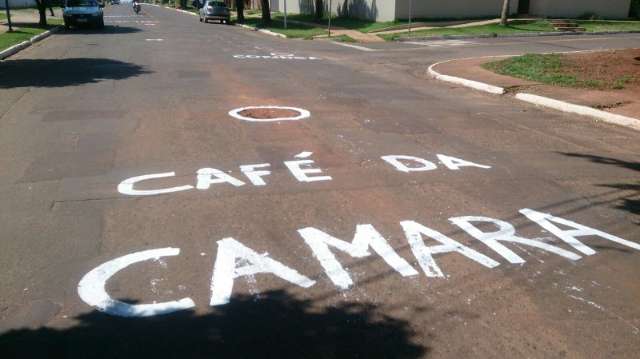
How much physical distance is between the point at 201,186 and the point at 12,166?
2505 mm

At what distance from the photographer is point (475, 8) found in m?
36.1

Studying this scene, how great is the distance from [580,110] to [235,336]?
978 centimetres

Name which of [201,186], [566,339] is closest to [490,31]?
[201,186]

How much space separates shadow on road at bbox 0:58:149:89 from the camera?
13602mm

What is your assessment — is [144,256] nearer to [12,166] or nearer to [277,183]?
[277,183]

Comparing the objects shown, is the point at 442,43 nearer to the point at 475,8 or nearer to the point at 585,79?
the point at 475,8

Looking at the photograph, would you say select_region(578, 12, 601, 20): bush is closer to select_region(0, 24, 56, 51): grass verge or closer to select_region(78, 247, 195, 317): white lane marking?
select_region(0, 24, 56, 51): grass verge

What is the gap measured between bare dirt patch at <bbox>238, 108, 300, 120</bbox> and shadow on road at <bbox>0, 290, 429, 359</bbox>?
6.59 m

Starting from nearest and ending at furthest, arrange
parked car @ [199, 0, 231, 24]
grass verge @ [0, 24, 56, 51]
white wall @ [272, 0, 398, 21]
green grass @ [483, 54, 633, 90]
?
green grass @ [483, 54, 633, 90], grass verge @ [0, 24, 56, 51], white wall @ [272, 0, 398, 21], parked car @ [199, 0, 231, 24]

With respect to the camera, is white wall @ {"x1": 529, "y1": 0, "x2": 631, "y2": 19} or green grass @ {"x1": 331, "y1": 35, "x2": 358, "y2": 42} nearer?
green grass @ {"x1": 331, "y1": 35, "x2": 358, "y2": 42}

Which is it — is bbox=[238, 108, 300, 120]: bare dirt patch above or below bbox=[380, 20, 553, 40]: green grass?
below

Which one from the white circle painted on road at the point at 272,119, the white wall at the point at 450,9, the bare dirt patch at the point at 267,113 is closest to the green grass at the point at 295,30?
the white wall at the point at 450,9

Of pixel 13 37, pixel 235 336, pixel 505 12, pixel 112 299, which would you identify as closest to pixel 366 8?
pixel 505 12

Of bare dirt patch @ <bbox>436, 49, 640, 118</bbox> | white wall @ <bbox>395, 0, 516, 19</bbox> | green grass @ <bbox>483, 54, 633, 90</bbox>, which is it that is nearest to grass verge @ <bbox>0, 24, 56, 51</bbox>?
bare dirt patch @ <bbox>436, 49, 640, 118</bbox>
